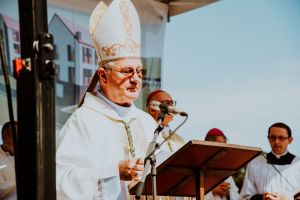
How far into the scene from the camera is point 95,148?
4.35 metres

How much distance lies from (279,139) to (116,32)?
4383 millimetres

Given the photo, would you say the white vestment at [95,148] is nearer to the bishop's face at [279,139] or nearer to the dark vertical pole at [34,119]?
the dark vertical pole at [34,119]

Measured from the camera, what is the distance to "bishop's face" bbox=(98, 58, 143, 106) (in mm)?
4508

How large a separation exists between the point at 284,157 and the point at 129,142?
15.8 ft

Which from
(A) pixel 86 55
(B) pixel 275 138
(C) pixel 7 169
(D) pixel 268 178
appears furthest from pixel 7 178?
(D) pixel 268 178

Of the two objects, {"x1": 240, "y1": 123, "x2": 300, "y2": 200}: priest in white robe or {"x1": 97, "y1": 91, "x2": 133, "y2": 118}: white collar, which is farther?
{"x1": 240, "y1": 123, "x2": 300, "y2": 200}: priest in white robe

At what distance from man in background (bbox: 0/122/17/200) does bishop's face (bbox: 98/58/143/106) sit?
1.31 m

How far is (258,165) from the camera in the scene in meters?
9.01

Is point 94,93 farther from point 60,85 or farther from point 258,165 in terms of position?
point 258,165

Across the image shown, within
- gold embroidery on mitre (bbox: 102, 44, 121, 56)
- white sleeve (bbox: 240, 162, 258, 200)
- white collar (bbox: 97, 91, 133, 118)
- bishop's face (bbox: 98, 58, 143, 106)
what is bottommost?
white sleeve (bbox: 240, 162, 258, 200)

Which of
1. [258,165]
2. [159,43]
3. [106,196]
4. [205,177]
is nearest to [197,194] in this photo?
[205,177]

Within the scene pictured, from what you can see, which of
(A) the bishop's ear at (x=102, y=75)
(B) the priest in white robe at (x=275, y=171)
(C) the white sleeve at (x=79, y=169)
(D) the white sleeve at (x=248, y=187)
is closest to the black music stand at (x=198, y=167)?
(C) the white sleeve at (x=79, y=169)

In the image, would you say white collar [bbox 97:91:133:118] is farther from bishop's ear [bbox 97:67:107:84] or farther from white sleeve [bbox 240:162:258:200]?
white sleeve [bbox 240:162:258:200]

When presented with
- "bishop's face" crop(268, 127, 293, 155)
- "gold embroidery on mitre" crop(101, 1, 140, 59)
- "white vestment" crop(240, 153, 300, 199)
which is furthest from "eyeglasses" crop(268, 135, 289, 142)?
"gold embroidery on mitre" crop(101, 1, 140, 59)
